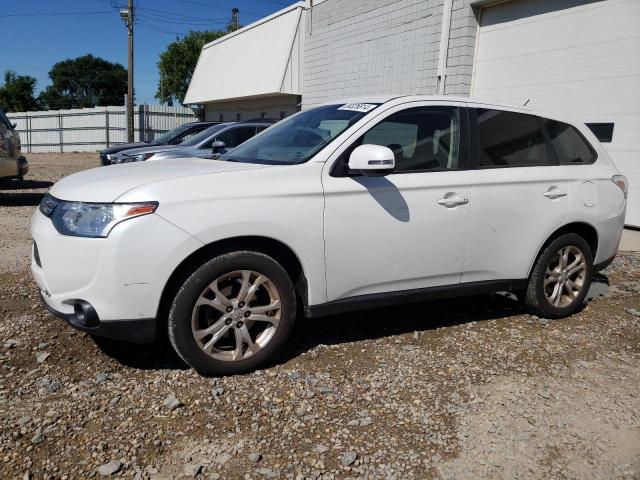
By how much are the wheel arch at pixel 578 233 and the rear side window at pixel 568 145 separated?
528mm

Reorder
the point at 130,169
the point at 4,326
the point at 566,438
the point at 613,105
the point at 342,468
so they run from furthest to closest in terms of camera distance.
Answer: the point at 613,105 < the point at 4,326 < the point at 130,169 < the point at 566,438 < the point at 342,468

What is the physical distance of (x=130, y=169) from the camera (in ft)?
11.3

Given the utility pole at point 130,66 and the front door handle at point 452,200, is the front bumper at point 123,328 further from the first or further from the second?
the utility pole at point 130,66

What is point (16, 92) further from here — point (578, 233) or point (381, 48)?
point (578, 233)

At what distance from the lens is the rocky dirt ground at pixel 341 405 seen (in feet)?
8.17

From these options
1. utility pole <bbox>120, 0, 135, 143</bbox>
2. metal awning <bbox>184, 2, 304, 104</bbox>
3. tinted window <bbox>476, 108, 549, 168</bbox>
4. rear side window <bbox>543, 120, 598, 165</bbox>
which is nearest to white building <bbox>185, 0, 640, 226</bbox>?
metal awning <bbox>184, 2, 304, 104</bbox>

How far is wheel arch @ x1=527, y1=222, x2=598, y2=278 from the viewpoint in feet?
14.2

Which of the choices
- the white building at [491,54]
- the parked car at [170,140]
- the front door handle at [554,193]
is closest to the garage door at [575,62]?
the white building at [491,54]

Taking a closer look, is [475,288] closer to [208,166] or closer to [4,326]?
[208,166]

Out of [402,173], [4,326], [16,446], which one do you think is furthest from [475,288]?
[4,326]

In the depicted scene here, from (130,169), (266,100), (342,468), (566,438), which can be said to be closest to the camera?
(342,468)

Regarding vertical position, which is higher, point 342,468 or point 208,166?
point 208,166

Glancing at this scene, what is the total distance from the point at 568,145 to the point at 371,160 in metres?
2.22

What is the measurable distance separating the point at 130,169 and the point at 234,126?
675 cm
